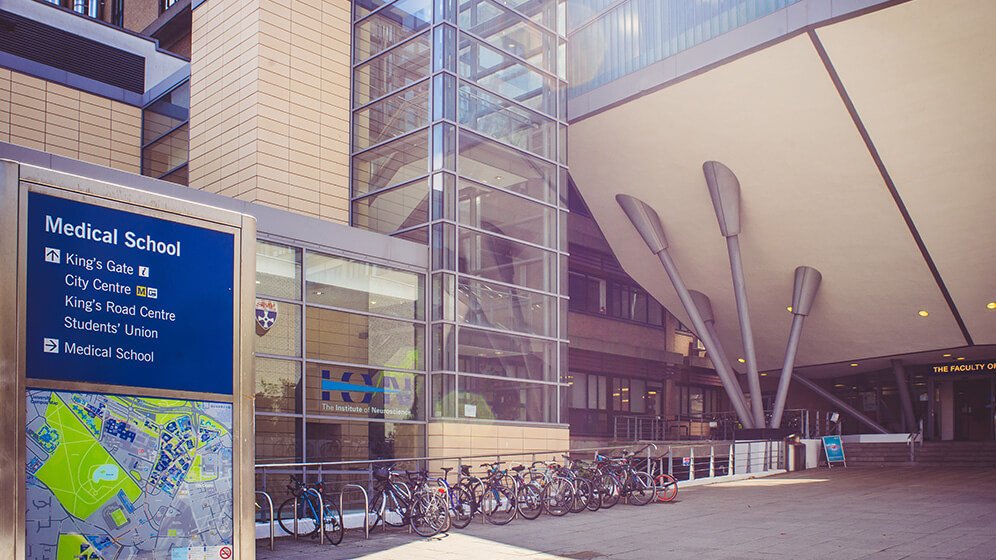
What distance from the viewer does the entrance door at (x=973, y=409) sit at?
35.0 meters

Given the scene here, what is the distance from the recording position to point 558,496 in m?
14.3

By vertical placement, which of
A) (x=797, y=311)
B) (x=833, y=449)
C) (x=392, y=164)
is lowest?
(x=833, y=449)

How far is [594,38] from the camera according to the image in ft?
74.0

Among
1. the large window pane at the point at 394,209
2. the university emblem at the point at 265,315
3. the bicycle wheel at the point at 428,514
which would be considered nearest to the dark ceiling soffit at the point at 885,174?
the large window pane at the point at 394,209

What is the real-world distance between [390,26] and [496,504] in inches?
380

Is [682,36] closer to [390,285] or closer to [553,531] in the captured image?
[390,285]

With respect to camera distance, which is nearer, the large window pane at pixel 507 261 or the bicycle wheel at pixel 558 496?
the bicycle wheel at pixel 558 496

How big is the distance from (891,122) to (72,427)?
19074 millimetres

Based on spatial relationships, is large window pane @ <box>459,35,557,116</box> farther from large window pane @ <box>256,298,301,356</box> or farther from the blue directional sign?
the blue directional sign

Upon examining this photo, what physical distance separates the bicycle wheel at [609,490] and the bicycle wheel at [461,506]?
9.12 ft

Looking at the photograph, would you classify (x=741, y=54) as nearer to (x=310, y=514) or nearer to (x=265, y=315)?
(x=265, y=315)

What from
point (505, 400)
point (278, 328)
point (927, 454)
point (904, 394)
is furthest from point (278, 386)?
point (904, 394)

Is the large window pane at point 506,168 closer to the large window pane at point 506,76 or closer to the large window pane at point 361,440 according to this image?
the large window pane at point 506,76

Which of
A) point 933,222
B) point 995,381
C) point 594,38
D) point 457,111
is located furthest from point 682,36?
point 995,381
